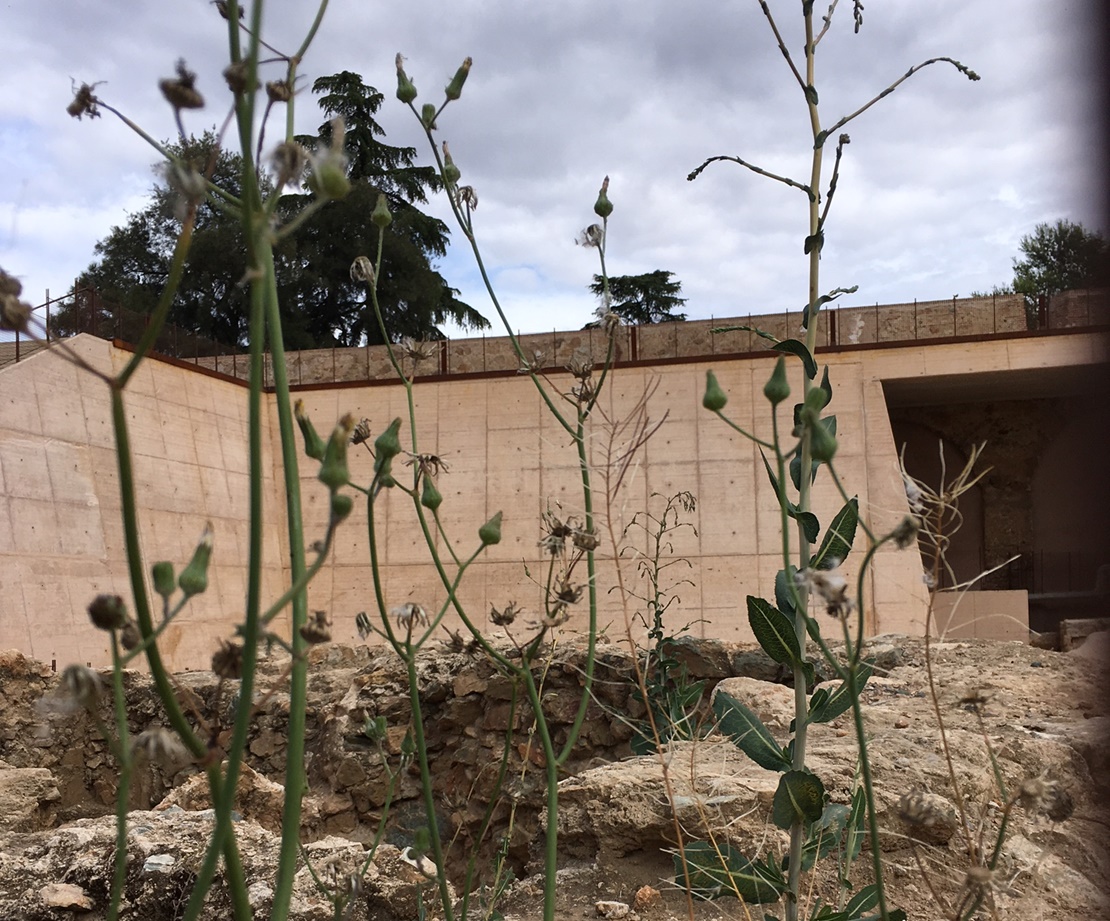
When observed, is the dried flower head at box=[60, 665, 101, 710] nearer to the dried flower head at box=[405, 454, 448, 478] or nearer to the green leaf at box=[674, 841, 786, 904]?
the dried flower head at box=[405, 454, 448, 478]

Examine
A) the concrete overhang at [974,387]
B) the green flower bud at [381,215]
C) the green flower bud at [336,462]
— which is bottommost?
the green flower bud at [336,462]

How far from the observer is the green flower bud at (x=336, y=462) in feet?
1.99

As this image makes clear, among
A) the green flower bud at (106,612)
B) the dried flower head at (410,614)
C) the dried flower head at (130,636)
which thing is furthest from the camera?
the dried flower head at (410,614)

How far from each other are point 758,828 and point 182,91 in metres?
2.65

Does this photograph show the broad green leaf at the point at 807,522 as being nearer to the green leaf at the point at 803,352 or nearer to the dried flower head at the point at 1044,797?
the green leaf at the point at 803,352

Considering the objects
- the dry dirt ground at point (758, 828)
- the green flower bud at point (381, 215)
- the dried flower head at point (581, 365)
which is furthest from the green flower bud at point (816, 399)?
the green flower bud at point (381, 215)

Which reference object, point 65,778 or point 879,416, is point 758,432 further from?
point 65,778

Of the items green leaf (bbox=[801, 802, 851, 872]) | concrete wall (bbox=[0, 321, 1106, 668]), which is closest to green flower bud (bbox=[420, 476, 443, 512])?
green leaf (bbox=[801, 802, 851, 872])

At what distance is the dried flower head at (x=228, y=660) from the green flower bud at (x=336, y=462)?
0.13 meters

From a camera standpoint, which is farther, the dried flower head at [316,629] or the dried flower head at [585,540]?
the dried flower head at [585,540]

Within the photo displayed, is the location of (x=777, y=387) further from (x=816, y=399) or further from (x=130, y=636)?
(x=130, y=636)

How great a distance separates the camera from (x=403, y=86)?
142 cm

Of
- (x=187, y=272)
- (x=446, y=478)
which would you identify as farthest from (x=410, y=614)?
(x=187, y=272)

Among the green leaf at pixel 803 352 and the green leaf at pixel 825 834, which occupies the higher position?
the green leaf at pixel 803 352
